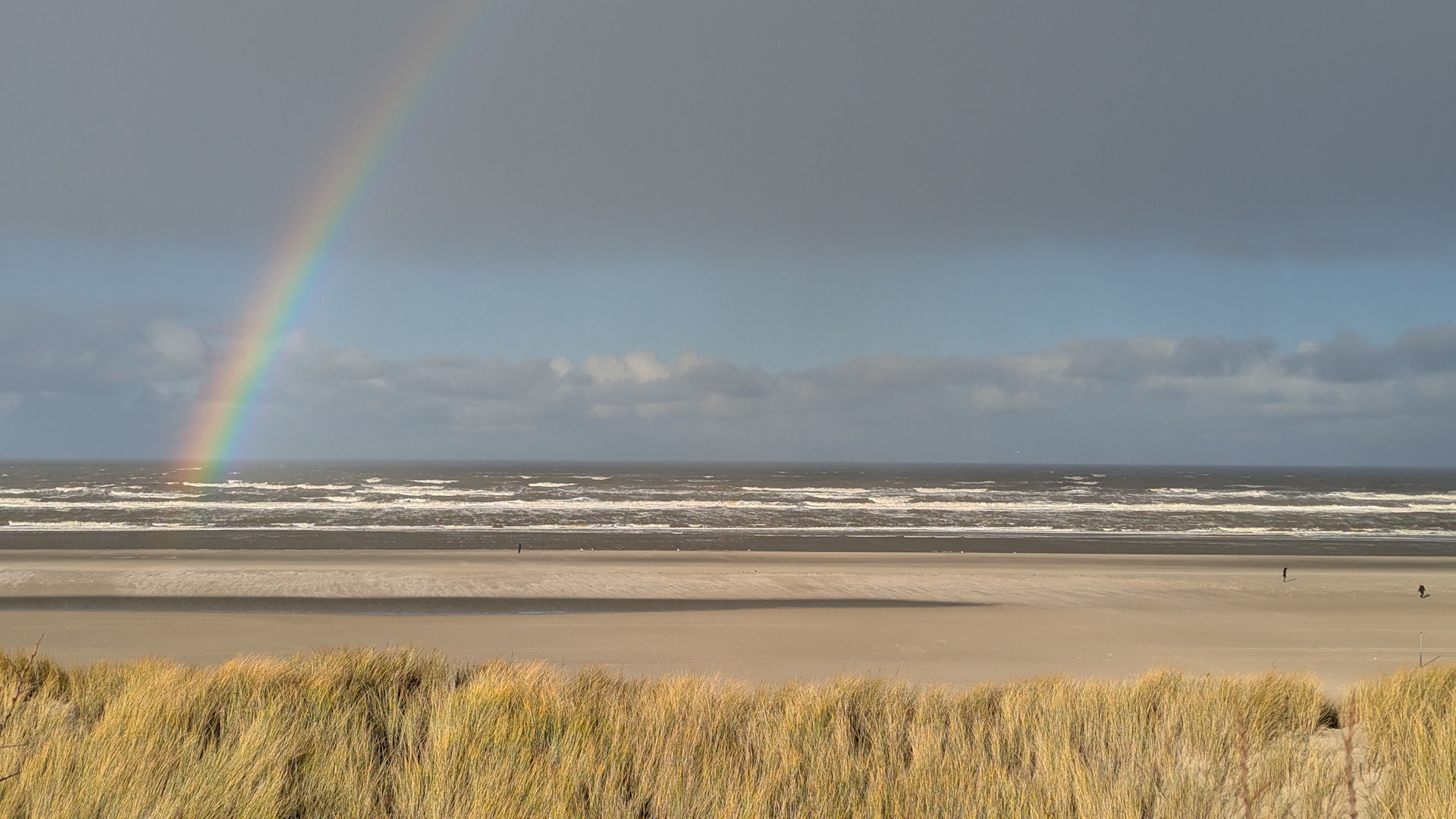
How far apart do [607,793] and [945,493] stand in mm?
60443

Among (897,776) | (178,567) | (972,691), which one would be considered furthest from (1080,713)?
(178,567)

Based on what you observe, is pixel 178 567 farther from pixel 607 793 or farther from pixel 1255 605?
pixel 1255 605

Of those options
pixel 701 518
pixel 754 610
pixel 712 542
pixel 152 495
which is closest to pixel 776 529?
pixel 712 542

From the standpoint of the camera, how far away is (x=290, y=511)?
39.0m

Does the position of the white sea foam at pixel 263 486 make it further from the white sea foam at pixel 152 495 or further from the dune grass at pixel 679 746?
the dune grass at pixel 679 746

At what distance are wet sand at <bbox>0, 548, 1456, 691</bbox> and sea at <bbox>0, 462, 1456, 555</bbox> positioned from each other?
3.94 meters

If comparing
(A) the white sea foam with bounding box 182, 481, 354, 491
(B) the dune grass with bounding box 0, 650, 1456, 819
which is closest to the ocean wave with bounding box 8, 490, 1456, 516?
(A) the white sea foam with bounding box 182, 481, 354, 491

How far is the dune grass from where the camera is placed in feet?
14.5

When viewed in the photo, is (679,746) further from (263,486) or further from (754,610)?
(263,486)

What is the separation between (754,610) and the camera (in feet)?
52.1

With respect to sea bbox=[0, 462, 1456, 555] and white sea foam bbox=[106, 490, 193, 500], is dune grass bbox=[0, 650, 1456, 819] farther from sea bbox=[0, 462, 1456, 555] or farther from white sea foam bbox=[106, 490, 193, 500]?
white sea foam bbox=[106, 490, 193, 500]

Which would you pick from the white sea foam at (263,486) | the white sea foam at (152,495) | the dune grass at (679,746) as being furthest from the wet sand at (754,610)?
the white sea foam at (263,486)

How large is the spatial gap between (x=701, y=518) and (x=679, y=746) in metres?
33.7

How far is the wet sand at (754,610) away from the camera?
11.9 meters
